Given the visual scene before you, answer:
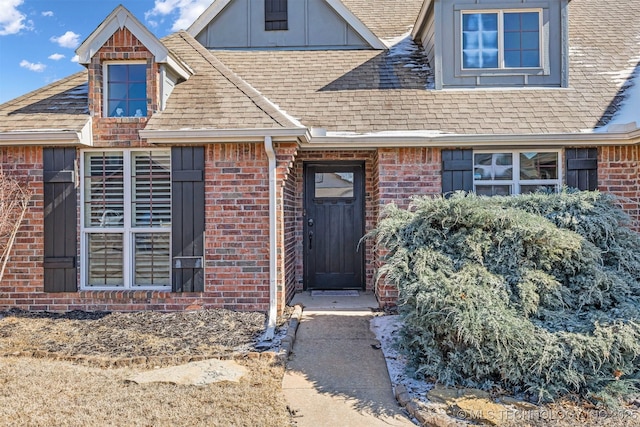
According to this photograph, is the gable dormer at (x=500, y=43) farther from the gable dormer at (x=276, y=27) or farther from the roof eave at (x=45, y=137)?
the roof eave at (x=45, y=137)

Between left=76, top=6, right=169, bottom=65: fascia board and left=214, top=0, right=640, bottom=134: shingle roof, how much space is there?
73.7 inches

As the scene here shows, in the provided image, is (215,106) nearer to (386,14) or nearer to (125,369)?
(125,369)

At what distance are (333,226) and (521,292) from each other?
3.81m

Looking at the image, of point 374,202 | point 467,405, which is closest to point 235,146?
point 374,202

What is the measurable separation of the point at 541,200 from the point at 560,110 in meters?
2.47

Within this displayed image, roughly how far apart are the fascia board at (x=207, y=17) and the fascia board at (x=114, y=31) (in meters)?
2.57

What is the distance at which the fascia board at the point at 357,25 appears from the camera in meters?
8.28

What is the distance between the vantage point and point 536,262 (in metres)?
4.38

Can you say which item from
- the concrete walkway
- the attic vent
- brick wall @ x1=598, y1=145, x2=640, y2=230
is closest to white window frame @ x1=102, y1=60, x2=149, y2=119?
the attic vent

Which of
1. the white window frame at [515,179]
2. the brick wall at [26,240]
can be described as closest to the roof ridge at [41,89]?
the brick wall at [26,240]

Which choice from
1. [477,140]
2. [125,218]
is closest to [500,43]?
[477,140]

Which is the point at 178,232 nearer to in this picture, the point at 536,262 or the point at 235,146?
the point at 235,146

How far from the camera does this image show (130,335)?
5098 mm

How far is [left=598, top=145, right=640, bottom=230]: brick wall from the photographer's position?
6238 mm
